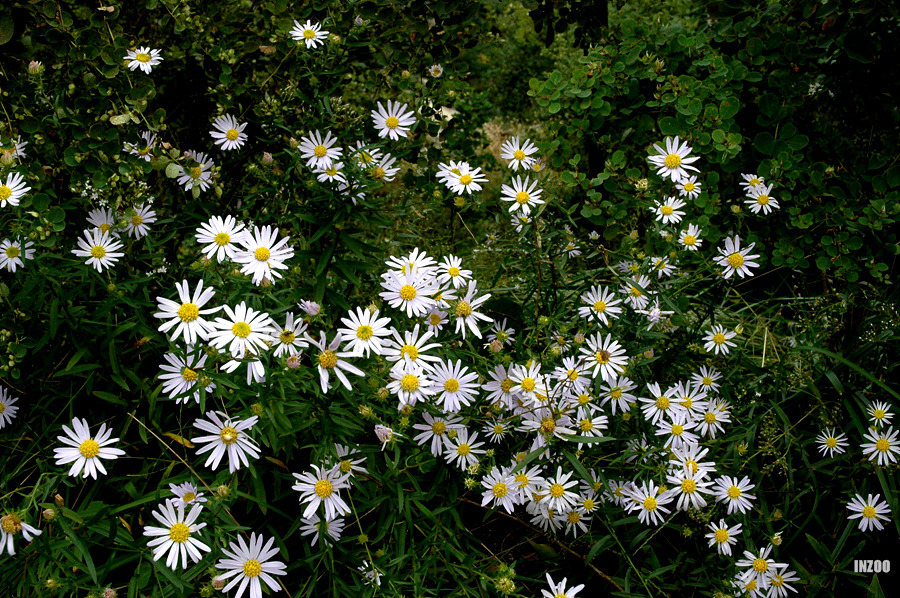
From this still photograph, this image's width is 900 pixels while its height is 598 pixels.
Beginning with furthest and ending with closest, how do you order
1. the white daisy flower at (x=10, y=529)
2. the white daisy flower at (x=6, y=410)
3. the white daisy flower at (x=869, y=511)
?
the white daisy flower at (x=869, y=511)
the white daisy flower at (x=6, y=410)
the white daisy flower at (x=10, y=529)

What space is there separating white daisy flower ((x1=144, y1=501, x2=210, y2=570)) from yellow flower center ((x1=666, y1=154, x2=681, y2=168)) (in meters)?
1.79

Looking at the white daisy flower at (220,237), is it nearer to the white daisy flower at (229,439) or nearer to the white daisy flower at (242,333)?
the white daisy flower at (242,333)

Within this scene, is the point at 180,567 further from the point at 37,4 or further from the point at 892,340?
the point at 892,340

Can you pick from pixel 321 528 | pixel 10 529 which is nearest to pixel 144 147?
pixel 10 529

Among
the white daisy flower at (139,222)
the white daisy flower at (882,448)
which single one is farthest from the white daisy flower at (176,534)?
the white daisy flower at (882,448)

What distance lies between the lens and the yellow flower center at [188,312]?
1688 millimetres

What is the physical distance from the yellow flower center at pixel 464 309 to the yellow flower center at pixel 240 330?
0.55m

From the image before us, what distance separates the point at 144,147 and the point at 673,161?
1738mm

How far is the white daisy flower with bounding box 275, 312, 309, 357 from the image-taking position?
1.68 m

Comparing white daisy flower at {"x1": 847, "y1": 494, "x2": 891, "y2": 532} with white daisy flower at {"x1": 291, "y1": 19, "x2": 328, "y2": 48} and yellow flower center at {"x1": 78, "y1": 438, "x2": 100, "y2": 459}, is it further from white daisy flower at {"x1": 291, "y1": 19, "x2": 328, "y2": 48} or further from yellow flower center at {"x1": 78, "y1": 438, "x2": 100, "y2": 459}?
white daisy flower at {"x1": 291, "y1": 19, "x2": 328, "y2": 48}

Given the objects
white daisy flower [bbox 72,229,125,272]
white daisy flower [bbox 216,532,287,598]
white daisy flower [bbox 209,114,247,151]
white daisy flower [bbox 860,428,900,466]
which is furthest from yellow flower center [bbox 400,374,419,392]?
white daisy flower [bbox 860,428,900,466]

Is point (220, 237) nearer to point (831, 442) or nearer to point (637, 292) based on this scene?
point (637, 292)

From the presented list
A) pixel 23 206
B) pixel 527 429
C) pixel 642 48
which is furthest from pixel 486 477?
pixel 642 48

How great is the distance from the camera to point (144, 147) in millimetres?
2348
